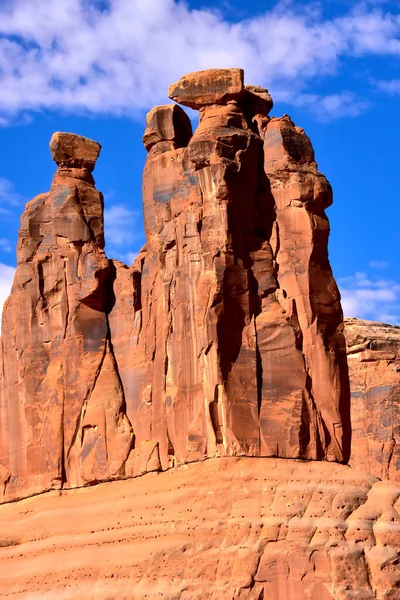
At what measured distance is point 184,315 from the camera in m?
61.4

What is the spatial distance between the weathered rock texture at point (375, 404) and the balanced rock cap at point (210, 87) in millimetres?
29321

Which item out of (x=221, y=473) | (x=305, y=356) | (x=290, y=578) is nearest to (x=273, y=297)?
(x=305, y=356)

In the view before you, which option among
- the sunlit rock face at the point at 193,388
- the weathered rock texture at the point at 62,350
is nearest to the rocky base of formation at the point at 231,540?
the sunlit rock face at the point at 193,388

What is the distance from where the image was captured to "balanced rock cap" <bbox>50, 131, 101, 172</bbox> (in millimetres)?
70812

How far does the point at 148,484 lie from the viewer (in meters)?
61.1

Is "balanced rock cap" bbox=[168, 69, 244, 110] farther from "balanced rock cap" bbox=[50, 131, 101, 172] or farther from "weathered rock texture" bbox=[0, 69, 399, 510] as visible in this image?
"balanced rock cap" bbox=[50, 131, 101, 172]

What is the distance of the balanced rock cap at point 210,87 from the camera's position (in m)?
63.9

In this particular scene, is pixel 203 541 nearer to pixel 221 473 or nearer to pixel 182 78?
pixel 221 473

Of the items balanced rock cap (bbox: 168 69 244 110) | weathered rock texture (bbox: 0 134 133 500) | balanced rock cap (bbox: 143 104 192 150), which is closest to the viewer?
balanced rock cap (bbox: 168 69 244 110)

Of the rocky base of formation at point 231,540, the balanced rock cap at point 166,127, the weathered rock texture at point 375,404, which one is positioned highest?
the balanced rock cap at point 166,127

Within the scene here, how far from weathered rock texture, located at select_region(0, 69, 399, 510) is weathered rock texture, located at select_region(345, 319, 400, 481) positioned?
24.6m

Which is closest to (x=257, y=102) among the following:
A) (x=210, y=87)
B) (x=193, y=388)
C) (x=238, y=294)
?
(x=210, y=87)

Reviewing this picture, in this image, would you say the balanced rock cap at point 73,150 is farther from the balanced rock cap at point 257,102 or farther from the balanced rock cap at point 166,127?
the balanced rock cap at point 257,102

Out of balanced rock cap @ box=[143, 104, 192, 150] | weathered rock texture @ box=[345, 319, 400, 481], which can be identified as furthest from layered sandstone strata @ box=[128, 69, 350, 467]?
weathered rock texture @ box=[345, 319, 400, 481]
